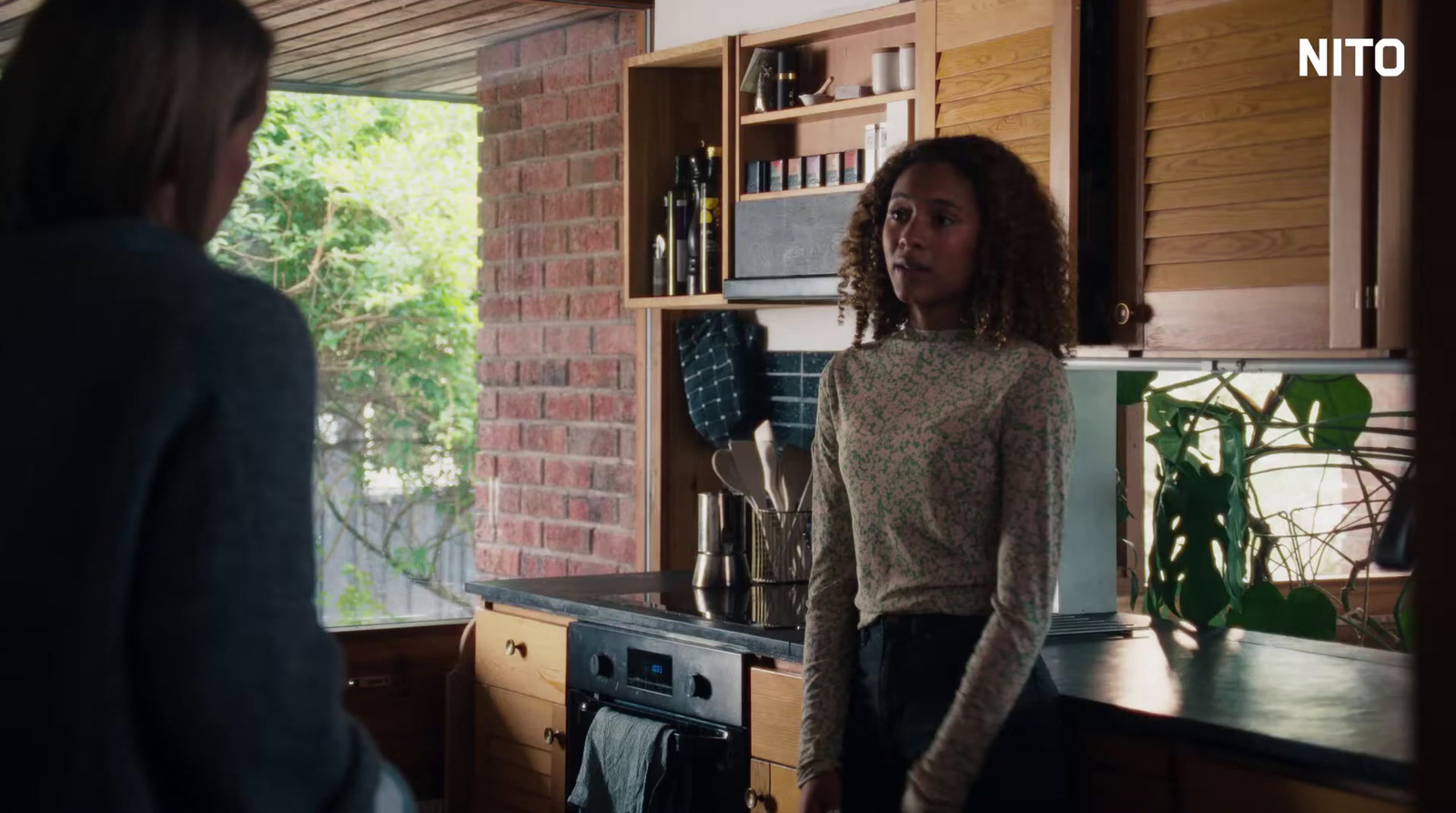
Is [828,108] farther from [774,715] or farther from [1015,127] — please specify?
[774,715]

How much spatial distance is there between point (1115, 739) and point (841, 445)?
54 cm

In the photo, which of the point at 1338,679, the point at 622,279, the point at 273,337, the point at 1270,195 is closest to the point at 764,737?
the point at 1338,679

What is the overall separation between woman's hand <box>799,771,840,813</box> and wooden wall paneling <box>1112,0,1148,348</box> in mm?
872

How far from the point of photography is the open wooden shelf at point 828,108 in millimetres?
3080

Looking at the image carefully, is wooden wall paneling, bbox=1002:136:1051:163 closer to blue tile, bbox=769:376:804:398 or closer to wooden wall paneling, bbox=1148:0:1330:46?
wooden wall paneling, bbox=1148:0:1330:46

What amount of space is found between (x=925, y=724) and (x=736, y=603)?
3.78ft

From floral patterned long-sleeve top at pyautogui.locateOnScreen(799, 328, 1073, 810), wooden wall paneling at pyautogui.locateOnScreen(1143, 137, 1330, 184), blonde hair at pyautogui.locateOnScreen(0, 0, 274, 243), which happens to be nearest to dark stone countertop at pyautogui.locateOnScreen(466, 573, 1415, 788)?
floral patterned long-sleeve top at pyautogui.locateOnScreen(799, 328, 1073, 810)

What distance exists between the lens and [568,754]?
10.5ft

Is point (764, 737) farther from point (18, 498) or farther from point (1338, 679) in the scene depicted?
point (18, 498)

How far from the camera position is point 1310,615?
2861 millimetres

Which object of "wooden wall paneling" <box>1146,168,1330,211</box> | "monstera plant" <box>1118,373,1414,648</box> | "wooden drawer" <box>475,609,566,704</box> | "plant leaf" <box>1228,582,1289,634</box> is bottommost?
"wooden drawer" <box>475,609,566,704</box>

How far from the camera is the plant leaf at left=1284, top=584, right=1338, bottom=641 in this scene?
2.85m

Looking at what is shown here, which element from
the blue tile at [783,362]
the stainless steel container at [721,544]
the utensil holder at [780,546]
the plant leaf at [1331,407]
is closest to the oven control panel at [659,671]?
the stainless steel container at [721,544]

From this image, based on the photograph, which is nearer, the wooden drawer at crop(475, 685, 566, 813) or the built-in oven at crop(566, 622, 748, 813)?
the built-in oven at crop(566, 622, 748, 813)
